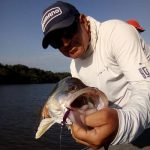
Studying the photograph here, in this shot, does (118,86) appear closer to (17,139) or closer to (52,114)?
(52,114)

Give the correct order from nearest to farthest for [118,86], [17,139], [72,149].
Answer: [118,86] < [72,149] < [17,139]

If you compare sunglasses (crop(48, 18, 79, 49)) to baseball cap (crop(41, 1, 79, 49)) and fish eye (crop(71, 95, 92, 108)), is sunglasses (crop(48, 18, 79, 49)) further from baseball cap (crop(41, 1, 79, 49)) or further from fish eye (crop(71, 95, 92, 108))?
fish eye (crop(71, 95, 92, 108))

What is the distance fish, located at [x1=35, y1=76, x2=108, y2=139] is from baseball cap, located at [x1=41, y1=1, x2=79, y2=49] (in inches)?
20.5

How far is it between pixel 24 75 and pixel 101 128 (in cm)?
11085

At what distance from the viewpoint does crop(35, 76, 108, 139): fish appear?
2096 millimetres

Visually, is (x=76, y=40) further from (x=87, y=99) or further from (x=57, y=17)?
(x=87, y=99)

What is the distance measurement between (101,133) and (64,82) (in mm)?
1136

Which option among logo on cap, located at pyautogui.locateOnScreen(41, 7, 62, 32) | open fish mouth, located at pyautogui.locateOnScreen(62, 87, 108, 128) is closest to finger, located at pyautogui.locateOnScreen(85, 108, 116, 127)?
open fish mouth, located at pyautogui.locateOnScreen(62, 87, 108, 128)

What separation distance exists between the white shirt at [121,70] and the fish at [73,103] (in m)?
0.26

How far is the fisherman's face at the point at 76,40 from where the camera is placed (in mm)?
2754

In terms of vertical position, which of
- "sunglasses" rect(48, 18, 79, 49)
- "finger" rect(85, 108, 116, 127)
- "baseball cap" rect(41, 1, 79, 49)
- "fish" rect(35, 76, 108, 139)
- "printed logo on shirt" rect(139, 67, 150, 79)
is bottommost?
"fish" rect(35, 76, 108, 139)

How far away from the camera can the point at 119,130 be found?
5.48 ft

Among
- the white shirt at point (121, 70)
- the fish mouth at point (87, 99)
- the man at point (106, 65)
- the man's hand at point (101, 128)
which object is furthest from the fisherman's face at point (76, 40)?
the man's hand at point (101, 128)

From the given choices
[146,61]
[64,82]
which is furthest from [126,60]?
[64,82]
